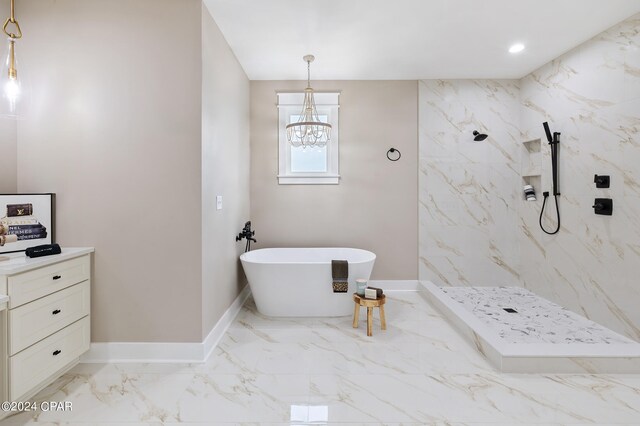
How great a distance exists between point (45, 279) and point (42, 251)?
19cm

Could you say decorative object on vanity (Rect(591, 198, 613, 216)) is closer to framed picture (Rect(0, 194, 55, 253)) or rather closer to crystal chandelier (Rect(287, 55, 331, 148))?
crystal chandelier (Rect(287, 55, 331, 148))

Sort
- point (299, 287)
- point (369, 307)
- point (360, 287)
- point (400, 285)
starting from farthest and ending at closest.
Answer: point (400, 285) < point (299, 287) < point (360, 287) < point (369, 307)

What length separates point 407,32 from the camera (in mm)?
2732

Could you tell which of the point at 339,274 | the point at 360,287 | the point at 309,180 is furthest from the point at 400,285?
the point at 309,180

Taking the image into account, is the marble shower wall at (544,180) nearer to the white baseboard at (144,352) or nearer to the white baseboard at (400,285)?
the white baseboard at (400,285)

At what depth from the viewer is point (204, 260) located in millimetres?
2279

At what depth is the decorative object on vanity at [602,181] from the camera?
8.77 ft

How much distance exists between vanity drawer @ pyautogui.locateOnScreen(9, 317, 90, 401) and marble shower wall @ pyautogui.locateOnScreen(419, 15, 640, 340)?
3.41 meters

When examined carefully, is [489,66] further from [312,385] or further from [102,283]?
[102,283]

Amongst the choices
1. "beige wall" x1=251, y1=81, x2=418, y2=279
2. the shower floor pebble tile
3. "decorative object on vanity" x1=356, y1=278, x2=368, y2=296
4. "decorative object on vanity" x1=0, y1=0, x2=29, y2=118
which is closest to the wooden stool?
"decorative object on vanity" x1=356, y1=278, x2=368, y2=296

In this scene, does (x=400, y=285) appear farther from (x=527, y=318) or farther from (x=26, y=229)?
(x=26, y=229)

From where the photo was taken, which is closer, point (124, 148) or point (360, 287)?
point (124, 148)

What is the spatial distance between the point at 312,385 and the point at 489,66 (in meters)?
3.68

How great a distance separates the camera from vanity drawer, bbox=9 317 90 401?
1.60 metres
